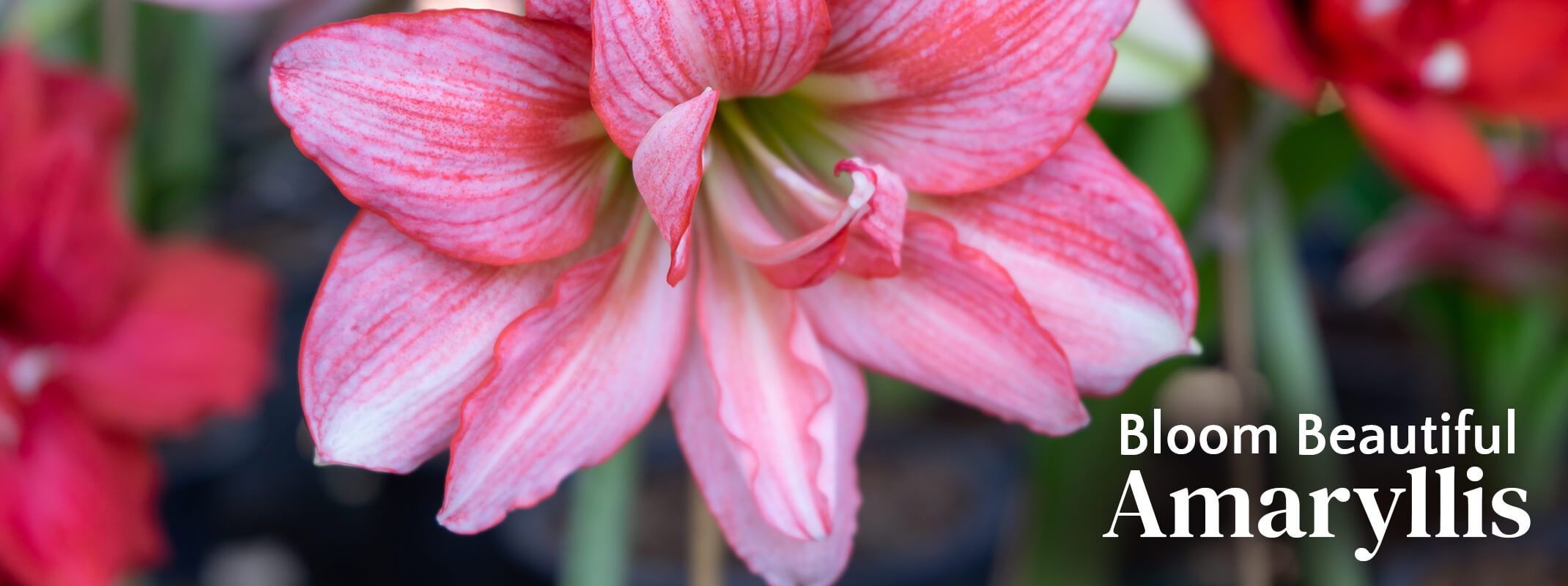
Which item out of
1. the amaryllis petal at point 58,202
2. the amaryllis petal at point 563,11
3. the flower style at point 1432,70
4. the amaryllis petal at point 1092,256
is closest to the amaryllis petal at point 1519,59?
the flower style at point 1432,70

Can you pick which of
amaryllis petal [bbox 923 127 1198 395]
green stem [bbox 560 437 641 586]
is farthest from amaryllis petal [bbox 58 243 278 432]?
amaryllis petal [bbox 923 127 1198 395]

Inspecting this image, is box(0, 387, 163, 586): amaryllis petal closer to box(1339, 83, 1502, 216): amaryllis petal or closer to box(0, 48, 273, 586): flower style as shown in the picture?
box(0, 48, 273, 586): flower style

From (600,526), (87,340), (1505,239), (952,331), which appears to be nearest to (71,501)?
(87,340)

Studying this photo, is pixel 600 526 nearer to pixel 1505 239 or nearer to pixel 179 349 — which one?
pixel 179 349

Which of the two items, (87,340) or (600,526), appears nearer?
(600,526)

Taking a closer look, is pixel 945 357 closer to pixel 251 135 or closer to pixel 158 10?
pixel 158 10
